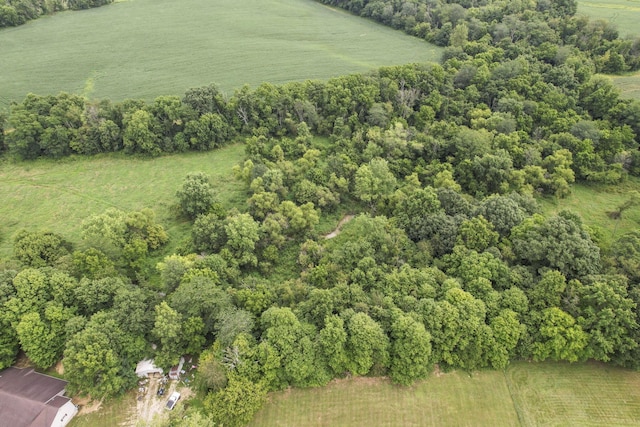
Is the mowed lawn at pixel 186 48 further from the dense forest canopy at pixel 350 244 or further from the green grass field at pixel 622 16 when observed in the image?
the green grass field at pixel 622 16

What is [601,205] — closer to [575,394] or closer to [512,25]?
[575,394]

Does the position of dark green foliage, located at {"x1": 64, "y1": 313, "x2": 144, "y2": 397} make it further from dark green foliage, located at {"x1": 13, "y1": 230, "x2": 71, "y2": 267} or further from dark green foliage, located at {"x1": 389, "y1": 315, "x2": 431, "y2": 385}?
dark green foliage, located at {"x1": 389, "y1": 315, "x2": 431, "y2": 385}

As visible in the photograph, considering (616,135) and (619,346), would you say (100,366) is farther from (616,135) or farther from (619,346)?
(616,135)

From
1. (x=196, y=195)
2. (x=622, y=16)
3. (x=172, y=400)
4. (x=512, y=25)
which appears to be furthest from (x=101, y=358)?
(x=622, y=16)

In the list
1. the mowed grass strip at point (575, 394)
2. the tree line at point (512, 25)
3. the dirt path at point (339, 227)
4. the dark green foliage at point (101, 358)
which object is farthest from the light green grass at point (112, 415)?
the tree line at point (512, 25)

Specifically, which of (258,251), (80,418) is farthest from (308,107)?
(80,418)

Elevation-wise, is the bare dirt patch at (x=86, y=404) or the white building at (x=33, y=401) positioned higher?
the white building at (x=33, y=401)

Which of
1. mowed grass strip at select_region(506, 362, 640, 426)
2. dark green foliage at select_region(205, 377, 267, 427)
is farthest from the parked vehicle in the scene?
mowed grass strip at select_region(506, 362, 640, 426)
